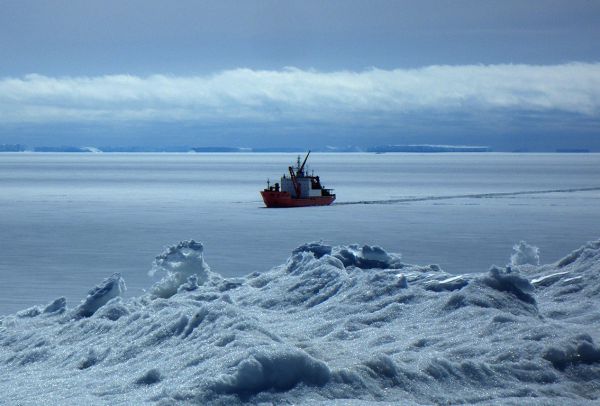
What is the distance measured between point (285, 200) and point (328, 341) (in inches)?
2034

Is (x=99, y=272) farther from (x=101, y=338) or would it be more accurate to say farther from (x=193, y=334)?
(x=193, y=334)

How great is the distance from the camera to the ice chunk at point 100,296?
540 inches

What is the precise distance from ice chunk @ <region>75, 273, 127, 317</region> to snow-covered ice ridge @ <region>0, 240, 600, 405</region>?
0.07 ft

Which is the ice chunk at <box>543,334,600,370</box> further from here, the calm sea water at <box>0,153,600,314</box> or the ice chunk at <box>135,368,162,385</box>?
the calm sea water at <box>0,153,600,314</box>

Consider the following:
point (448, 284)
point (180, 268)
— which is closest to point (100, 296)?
point (180, 268)

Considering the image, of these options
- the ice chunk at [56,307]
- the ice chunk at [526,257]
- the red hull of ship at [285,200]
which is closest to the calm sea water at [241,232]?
the red hull of ship at [285,200]

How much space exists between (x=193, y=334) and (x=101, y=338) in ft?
6.26

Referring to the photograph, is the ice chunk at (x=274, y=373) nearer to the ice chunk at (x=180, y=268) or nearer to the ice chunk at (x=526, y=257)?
Answer: the ice chunk at (x=180, y=268)

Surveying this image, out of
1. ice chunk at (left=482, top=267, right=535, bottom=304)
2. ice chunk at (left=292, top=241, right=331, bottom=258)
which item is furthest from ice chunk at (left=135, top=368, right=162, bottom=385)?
ice chunk at (left=292, top=241, right=331, bottom=258)

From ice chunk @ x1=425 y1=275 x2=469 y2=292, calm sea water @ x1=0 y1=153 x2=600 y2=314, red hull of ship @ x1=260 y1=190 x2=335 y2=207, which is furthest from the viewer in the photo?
red hull of ship @ x1=260 y1=190 x2=335 y2=207

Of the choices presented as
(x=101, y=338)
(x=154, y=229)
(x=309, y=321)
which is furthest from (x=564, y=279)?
A: (x=154, y=229)

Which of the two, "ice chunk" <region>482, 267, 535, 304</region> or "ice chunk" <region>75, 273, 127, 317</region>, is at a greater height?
"ice chunk" <region>482, 267, 535, 304</region>

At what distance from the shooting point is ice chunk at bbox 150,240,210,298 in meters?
15.4

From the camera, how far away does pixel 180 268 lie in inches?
622
